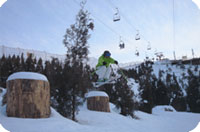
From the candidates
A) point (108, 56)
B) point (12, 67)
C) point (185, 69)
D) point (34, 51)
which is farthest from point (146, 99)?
point (185, 69)

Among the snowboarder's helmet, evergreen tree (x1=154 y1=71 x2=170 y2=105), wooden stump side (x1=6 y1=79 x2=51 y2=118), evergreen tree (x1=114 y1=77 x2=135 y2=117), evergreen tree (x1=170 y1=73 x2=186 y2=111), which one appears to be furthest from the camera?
evergreen tree (x1=170 y1=73 x2=186 y2=111)

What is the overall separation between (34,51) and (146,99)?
14.2 meters

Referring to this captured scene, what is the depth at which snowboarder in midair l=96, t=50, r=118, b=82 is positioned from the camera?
8148 mm

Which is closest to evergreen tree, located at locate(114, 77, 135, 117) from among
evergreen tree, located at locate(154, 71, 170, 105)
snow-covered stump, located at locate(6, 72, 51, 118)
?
snow-covered stump, located at locate(6, 72, 51, 118)

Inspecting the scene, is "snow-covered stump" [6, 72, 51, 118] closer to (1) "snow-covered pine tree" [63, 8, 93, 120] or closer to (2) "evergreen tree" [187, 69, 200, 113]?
(1) "snow-covered pine tree" [63, 8, 93, 120]

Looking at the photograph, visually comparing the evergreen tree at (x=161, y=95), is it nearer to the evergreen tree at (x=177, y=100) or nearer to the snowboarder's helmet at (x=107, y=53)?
the evergreen tree at (x=177, y=100)

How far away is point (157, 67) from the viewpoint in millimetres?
53031

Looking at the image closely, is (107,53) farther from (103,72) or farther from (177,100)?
Result: (177,100)

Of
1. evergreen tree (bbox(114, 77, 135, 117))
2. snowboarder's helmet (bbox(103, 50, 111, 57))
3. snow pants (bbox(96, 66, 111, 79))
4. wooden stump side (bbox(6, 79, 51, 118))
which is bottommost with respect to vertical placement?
evergreen tree (bbox(114, 77, 135, 117))

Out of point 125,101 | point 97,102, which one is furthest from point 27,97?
point 125,101

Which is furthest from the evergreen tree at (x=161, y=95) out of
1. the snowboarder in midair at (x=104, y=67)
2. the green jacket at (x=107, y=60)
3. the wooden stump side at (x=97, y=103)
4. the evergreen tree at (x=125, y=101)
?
the green jacket at (x=107, y=60)

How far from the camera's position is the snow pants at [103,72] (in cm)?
834

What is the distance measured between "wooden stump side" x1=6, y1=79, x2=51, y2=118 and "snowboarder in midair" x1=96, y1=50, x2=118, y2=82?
2.98 m

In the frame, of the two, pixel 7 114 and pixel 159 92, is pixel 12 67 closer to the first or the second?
pixel 7 114
